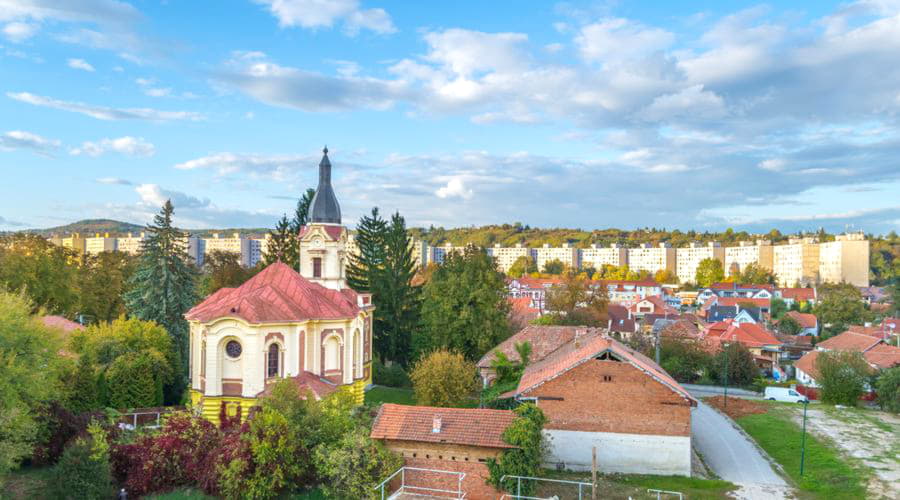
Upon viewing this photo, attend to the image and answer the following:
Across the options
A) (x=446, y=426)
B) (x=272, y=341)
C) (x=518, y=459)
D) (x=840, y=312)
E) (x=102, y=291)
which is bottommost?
(x=840, y=312)

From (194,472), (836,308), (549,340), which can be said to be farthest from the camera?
(836,308)

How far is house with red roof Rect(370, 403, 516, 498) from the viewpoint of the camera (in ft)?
72.3

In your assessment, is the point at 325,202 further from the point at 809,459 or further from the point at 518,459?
the point at 809,459

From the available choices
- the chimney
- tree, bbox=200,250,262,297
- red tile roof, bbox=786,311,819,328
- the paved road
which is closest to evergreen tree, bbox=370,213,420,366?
tree, bbox=200,250,262,297

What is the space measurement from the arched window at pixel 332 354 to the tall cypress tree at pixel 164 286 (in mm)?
12345

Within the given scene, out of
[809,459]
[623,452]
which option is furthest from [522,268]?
[623,452]

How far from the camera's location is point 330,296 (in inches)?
1369

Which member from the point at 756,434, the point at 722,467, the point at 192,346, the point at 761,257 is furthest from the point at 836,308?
the point at 761,257

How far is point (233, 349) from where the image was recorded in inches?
1175

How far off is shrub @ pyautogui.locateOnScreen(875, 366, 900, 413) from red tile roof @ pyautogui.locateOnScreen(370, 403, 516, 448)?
31000 millimetres

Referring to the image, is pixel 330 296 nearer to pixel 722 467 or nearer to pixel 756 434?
pixel 722 467

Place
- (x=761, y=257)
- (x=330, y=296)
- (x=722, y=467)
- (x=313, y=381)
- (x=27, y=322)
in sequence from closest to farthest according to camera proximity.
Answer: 1. (x=27, y=322)
2. (x=722, y=467)
3. (x=313, y=381)
4. (x=330, y=296)
5. (x=761, y=257)

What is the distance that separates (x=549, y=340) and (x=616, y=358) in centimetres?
1207

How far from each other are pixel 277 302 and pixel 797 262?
169531 millimetres
